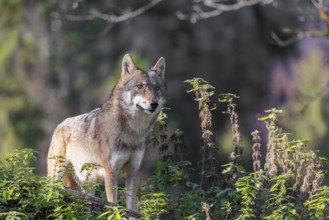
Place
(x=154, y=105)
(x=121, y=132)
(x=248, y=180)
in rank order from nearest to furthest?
(x=248, y=180) → (x=154, y=105) → (x=121, y=132)

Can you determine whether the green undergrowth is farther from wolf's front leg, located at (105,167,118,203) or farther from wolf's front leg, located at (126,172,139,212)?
wolf's front leg, located at (105,167,118,203)

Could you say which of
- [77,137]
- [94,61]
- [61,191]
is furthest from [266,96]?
[61,191]

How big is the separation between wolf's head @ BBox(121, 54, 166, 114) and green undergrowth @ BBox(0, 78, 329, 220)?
31 cm

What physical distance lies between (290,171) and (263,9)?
68.8 feet

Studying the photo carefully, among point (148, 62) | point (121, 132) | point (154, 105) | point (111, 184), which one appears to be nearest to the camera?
point (111, 184)

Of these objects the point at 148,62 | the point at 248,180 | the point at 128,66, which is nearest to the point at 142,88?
the point at 128,66

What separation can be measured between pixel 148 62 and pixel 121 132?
1550 cm

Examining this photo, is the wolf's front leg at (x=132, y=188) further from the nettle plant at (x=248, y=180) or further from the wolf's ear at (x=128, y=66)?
the wolf's ear at (x=128, y=66)

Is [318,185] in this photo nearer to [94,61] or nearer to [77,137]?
[77,137]

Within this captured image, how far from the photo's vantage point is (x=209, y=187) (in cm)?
1074

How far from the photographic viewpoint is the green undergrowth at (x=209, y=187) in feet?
28.3

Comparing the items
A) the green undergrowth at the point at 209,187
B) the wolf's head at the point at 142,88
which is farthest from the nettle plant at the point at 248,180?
the wolf's head at the point at 142,88

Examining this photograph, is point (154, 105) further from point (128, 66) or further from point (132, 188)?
point (132, 188)

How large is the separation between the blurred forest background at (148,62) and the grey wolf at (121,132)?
14.4m
